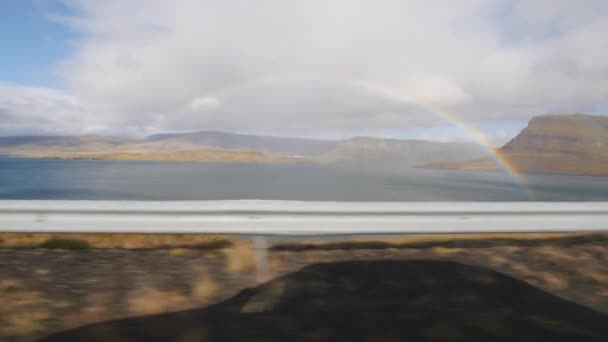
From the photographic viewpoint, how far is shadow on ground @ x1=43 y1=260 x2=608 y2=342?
2.81 metres

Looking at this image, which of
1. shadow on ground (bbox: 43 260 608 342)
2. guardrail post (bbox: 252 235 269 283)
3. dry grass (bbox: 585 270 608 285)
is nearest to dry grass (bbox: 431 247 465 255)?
shadow on ground (bbox: 43 260 608 342)

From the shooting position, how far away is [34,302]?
332cm

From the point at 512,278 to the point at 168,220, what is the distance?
11.9 feet

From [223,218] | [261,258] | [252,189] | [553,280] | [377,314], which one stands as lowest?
[377,314]

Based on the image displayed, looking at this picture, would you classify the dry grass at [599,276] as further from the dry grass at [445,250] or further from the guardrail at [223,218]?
the guardrail at [223,218]

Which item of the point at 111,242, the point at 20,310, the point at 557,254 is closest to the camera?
the point at 20,310

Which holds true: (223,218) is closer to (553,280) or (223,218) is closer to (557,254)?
→ (553,280)

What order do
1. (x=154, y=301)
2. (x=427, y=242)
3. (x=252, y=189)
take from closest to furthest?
1. (x=154, y=301)
2. (x=427, y=242)
3. (x=252, y=189)

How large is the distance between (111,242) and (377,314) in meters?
3.66

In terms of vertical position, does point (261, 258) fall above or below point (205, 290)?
above

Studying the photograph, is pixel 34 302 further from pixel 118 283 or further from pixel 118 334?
pixel 118 334

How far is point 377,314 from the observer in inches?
125

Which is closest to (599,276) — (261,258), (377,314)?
(377,314)

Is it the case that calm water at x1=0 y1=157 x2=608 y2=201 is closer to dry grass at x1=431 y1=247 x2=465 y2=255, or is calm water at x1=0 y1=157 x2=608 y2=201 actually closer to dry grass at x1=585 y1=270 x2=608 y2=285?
dry grass at x1=431 y1=247 x2=465 y2=255
